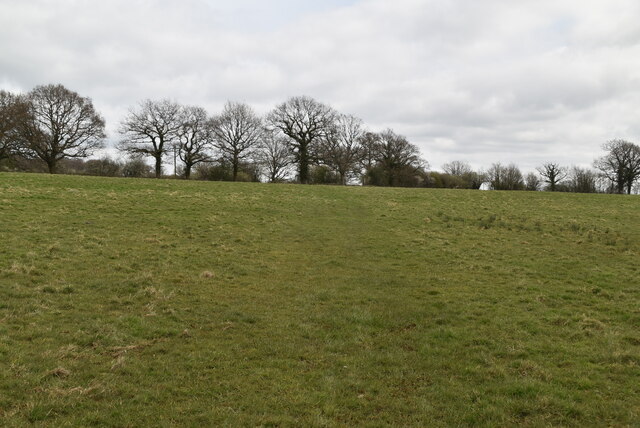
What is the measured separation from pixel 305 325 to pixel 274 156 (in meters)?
67.7

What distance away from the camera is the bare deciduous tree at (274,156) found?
227 ft

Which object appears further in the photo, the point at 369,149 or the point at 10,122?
the point at 369,149

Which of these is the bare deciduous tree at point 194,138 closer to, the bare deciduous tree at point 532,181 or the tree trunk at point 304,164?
the tree trunk at point 304,164

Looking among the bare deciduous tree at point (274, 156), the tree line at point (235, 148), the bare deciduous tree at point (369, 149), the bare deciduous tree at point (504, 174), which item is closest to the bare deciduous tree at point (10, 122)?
the tree line at point (235, 148)

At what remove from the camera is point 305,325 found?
944 centimetres

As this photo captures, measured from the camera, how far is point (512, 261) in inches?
643

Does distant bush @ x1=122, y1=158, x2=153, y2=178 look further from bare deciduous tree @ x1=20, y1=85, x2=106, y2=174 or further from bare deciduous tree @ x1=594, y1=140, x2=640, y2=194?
bare deciduous tree @ x1=594, y1=140, x2=640, y2=194

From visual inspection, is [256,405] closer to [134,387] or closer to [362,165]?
[134,387]

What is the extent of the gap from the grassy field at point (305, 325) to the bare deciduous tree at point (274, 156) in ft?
160

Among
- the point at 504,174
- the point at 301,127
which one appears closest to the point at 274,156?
the point at 301,127

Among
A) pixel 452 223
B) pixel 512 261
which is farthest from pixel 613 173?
pixel 512 261

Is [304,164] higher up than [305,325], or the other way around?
[304,164]

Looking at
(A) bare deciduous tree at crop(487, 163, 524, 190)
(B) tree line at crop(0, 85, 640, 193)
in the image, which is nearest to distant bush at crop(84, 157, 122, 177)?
(B) tree line at crop(0, 85, 640, 193)

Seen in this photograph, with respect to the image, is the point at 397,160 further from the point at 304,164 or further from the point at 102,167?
the point at 102,167
